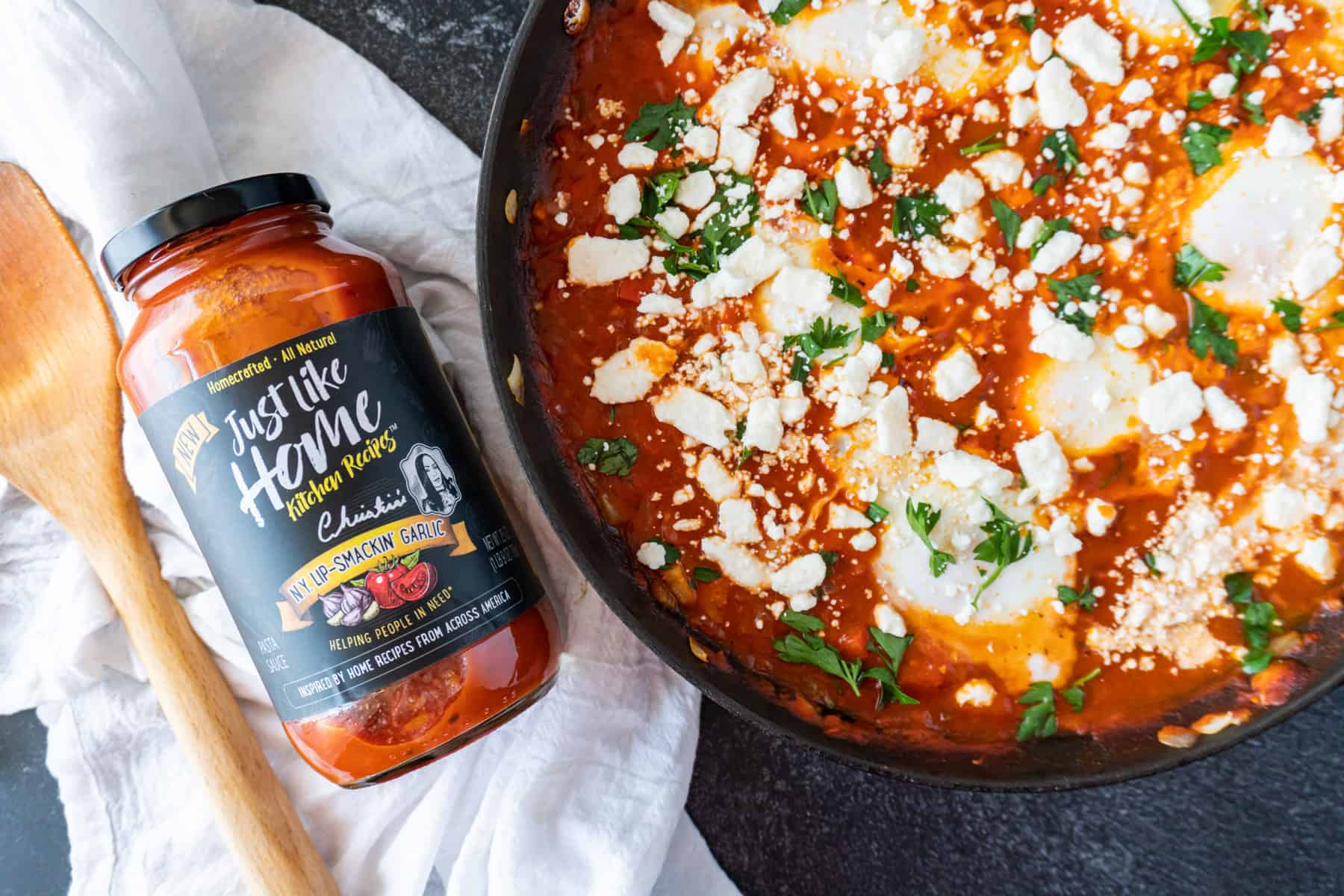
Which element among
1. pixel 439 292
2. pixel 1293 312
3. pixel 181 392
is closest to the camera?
pixel 181 392

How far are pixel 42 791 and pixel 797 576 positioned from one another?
4.56ft

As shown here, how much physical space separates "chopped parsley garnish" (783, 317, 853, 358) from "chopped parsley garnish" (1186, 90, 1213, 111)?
55 cm

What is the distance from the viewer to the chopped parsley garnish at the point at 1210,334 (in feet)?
4.13

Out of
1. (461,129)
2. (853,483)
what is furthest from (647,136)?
(853,483)

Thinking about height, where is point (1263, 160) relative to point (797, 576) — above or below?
above

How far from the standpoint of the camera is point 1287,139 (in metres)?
1.21

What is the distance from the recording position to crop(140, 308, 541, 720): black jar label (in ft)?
3.78

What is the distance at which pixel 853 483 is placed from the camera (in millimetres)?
1298

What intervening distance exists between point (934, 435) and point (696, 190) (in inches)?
18.7

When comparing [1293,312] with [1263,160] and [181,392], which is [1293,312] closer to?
[1263,160]

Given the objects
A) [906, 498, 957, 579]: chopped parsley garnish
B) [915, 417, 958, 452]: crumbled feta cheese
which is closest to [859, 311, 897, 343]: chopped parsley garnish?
[915, 417, 958, 452]: crumbled feta cheese

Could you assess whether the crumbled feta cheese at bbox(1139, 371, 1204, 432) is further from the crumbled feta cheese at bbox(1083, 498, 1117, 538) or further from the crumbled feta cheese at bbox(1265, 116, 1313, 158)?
the crumbled feta cheese at bbox(1265, 116, 1313, 158)

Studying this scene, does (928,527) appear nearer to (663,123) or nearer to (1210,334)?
(1210,334)

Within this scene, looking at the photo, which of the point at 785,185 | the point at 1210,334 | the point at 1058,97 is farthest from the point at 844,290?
the point at 1210,334
